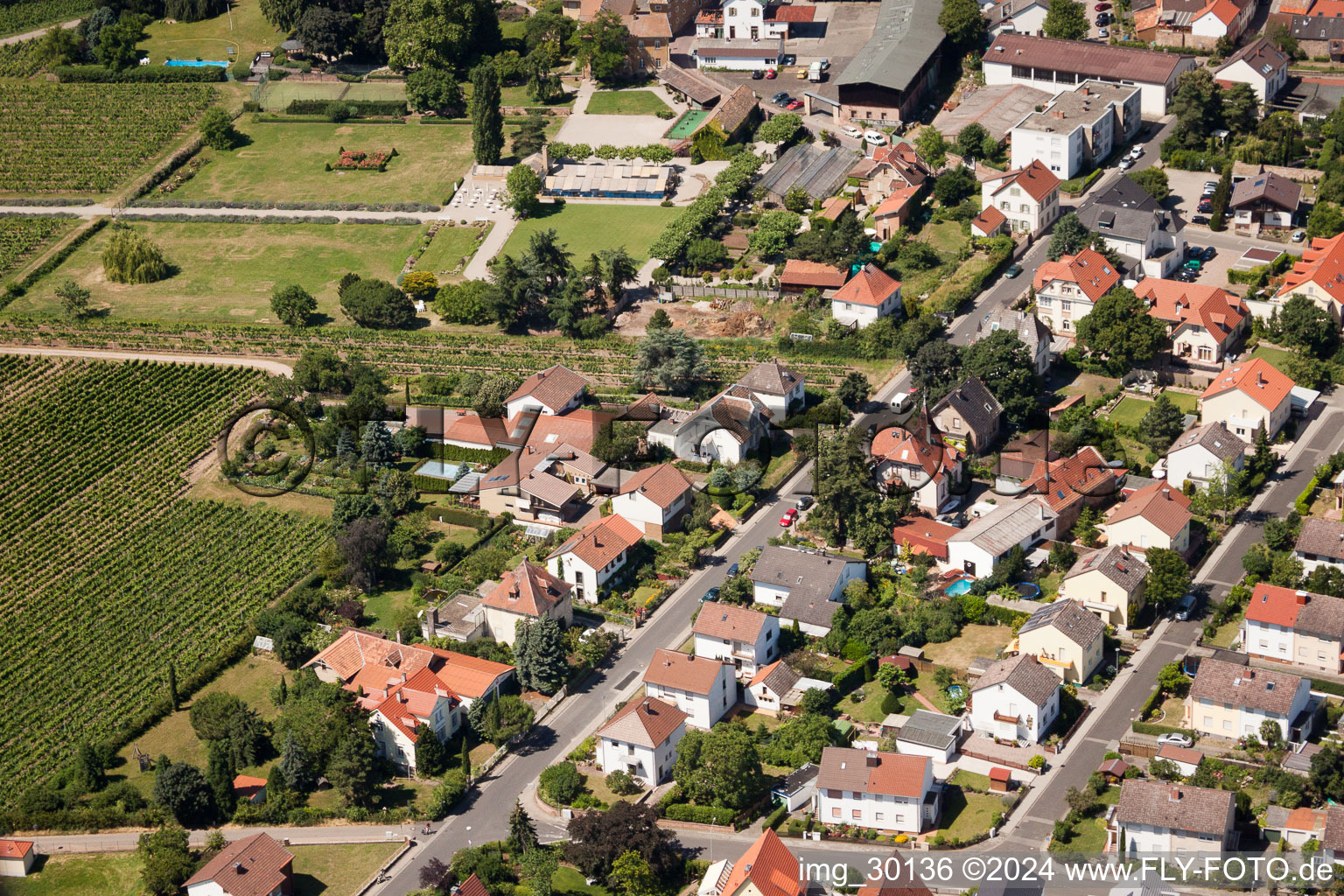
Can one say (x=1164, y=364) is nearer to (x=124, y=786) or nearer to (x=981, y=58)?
(x=981, y=58)

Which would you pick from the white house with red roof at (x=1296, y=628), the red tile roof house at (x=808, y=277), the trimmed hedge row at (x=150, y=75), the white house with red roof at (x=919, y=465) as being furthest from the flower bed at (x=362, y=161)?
the white house with red roof at (x=1296, y=628)

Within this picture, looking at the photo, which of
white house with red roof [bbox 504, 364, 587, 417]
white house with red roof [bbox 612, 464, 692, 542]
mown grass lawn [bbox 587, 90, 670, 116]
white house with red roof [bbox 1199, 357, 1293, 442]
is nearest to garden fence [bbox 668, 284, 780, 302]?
white house with red roof [bbox 504, 364, 587, 417]

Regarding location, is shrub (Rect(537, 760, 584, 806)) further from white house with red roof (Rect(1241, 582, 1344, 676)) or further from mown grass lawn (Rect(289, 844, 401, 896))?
white house with red roof (Rect(1241, 582, 1344, 676))

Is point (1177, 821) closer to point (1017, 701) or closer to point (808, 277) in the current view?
point (1017, 701)

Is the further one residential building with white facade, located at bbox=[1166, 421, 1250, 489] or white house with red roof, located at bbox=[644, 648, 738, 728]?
residential building with white facade, located at bbox=[1166, 421, 1250, 489]

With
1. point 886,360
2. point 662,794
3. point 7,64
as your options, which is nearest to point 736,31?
point 886,360

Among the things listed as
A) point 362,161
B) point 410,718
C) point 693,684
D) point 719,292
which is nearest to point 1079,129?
point 719,292
